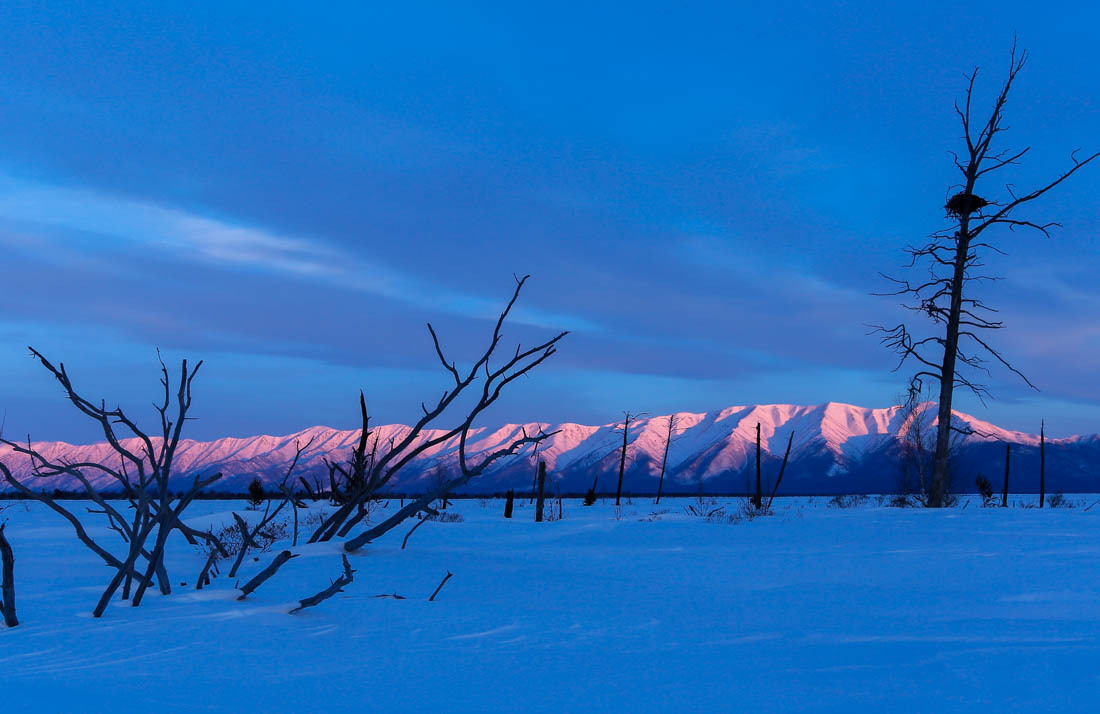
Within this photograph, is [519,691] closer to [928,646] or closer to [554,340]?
[928,646]

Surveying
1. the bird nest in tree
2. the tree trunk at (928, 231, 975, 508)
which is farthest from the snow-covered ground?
the bird nest in tree

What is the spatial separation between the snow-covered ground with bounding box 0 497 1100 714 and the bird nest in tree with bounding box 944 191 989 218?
9.48 meters

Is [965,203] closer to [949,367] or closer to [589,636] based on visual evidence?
[949,367]

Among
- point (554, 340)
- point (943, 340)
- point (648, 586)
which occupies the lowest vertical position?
point (648, 586)

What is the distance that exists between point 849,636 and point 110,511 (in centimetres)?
471

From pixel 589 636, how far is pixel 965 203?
1483 cm

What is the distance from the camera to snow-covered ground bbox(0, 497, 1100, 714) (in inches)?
130

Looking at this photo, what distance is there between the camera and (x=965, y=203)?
1616 cm

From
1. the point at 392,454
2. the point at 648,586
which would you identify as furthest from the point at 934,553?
the point at 392,454

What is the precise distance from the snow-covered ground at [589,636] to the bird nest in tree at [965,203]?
9482mm

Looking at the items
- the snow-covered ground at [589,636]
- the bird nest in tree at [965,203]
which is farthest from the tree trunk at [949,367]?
the snow-covered ground at [589,636]

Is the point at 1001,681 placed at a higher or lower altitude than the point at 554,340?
lower

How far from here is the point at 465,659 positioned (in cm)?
410

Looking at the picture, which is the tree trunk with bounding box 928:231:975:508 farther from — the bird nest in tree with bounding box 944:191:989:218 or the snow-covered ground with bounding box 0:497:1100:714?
the snow-covered ground with bounding box 0:497:1100:714
